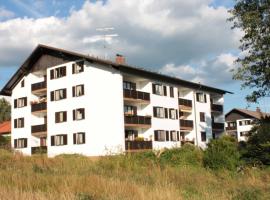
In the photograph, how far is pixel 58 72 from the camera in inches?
2046

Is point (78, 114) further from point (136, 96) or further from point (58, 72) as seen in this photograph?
point (136, 96)

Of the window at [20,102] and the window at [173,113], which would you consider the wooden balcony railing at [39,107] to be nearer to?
the window at [20,102]

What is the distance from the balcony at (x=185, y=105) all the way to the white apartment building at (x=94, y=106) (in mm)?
139

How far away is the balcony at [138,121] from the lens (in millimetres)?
48750

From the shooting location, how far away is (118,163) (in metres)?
23.3

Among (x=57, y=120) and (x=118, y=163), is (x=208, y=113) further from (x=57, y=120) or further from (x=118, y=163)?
A: (x=118, y=163)

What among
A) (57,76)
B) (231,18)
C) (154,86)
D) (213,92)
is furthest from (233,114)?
(231,18)

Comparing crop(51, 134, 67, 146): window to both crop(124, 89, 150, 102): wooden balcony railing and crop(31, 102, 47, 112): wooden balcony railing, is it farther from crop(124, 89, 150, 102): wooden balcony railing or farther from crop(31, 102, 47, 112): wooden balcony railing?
crop(124, 89, 150, 102): wooden balcony railing

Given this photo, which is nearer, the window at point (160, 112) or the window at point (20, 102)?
the window at point (160, 112)

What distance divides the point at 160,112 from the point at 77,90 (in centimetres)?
1151

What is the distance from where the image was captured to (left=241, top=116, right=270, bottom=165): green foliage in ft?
85.9

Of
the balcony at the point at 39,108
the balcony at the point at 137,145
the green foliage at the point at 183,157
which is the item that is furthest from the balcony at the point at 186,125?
the green foliage at the point at 183,157

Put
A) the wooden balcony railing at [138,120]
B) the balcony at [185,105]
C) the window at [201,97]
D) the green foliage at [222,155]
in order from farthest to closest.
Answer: the window at [201,97], the balcony at [185,105], the wooden balcony railing at [138,120], the green foliage at [222,155]

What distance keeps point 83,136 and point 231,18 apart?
21.8 metres
